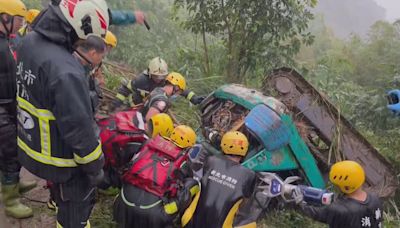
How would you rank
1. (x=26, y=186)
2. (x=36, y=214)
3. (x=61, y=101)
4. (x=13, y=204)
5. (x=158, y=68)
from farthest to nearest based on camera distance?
(x=158, y=68) → (x=26, y=186) → (x=36, y=214) → (x=13, y=204) → (x=61, y=101)

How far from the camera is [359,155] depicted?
5.25 meters

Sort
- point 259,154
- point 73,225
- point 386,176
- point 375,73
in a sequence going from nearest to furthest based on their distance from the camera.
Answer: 1. point 73,225
2. point 259,154
3. point 386,176
4. point 375,73

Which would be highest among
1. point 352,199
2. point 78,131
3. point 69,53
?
point 69,53

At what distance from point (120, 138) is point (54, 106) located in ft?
4.10

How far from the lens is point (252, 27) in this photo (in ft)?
24.8

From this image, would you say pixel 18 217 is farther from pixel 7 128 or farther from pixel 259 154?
pixel 259 154

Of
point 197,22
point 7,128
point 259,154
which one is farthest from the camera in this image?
point 197,22

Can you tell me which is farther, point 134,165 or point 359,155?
point 359,155

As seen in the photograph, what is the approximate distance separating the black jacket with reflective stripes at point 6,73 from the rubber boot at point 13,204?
2.58 ft

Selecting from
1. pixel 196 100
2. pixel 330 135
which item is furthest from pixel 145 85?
pixel 330 135

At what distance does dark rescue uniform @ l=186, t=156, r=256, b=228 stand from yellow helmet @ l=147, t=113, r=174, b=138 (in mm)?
608

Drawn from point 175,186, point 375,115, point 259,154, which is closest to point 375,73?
point 375,115

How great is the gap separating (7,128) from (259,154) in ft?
8.41

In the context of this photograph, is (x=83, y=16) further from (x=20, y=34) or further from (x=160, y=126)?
(x=20, y=34)
